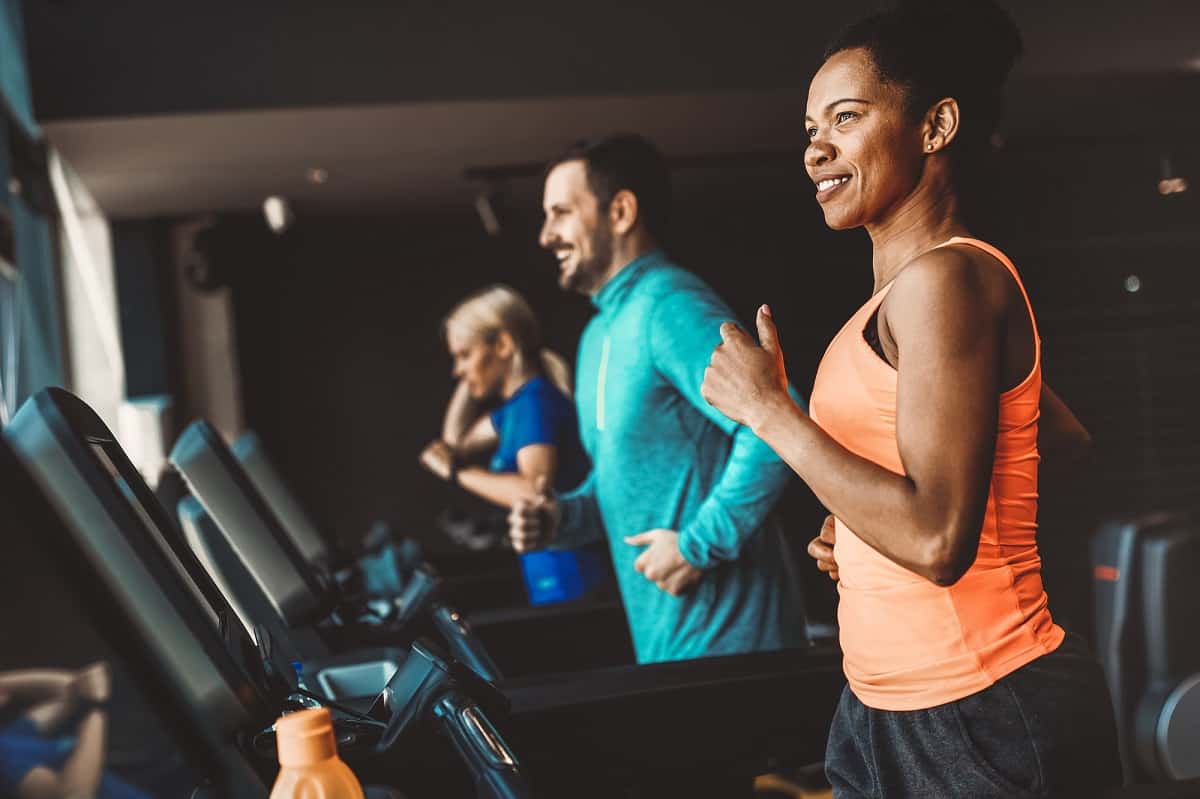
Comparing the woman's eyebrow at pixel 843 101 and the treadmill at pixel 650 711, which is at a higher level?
the woman's eyebrow at pixel 843 101

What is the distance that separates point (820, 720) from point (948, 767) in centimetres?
53

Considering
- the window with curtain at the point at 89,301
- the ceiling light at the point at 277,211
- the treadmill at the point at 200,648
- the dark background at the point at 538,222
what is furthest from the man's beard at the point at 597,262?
the ceiling light at the point at 277,211

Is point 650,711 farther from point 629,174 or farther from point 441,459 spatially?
point 441,459

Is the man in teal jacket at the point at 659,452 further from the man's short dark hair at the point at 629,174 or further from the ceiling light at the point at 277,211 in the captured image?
the ceiling light at the point at 277,211

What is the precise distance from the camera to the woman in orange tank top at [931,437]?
33.9 inches

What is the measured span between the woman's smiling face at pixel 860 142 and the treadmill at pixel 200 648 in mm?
562

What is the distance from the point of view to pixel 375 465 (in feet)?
24.2

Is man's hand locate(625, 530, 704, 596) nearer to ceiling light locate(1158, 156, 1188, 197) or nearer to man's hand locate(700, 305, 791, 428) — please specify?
man's hand locate(700, 305, 791, 428)

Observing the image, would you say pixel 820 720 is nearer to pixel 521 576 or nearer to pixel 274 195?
pixel 521 576

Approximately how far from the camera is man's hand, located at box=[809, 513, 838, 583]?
1.15m

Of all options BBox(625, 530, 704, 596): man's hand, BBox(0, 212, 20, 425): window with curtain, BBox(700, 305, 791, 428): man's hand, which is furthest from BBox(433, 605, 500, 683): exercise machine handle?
BBox(0, 212, 20, 425): window with curtain

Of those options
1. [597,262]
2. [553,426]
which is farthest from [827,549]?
[553,426]

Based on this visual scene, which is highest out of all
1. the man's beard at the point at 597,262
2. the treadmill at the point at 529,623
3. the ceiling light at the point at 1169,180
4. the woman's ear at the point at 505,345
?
the ceiling light at the point at 1169,180

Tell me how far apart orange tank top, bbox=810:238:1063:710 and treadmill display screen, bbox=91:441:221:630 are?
0.56 m
